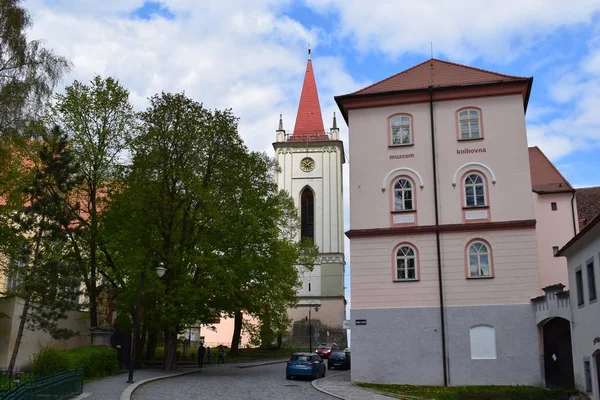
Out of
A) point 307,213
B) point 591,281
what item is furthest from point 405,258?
point 307,213

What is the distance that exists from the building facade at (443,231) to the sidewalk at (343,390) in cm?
117

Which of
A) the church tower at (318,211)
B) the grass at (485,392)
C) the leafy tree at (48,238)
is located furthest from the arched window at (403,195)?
the church tower at (318,211)

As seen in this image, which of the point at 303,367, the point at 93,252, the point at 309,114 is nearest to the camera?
the point at 303,367

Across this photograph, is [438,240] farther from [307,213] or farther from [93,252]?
[307,213]

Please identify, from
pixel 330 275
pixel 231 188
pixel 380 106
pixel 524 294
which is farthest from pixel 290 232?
pixel 524 294

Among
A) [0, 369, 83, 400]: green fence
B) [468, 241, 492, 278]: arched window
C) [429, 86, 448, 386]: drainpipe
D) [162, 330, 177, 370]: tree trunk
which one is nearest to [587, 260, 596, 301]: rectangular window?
[468, 241, 492, 278]: arched window

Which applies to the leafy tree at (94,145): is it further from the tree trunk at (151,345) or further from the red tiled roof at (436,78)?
the red tiled roof at (436,78)

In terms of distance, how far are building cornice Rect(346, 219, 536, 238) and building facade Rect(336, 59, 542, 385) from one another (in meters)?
0.04

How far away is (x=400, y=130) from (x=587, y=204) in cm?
1443

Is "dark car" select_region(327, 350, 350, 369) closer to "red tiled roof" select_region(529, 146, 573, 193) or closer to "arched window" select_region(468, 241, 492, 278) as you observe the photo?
"arched window" select_region(468, 241, 492, 278)

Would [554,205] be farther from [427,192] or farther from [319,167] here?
[319,167]

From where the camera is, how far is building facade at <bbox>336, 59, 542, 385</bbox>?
25.3 metres

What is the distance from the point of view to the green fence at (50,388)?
12.9 metres

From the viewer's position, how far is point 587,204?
118ft
